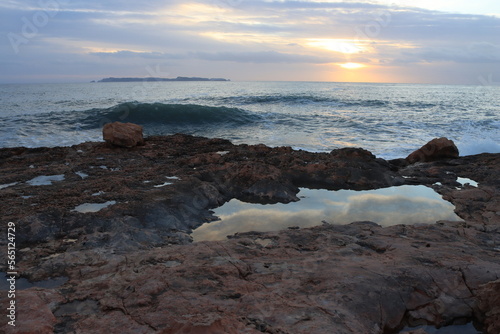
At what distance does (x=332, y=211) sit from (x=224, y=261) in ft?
9.10

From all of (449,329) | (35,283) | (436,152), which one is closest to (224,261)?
(35,283)

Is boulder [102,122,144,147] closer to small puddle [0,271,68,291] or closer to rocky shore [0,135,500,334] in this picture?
rocky shore [0,135,500,334]

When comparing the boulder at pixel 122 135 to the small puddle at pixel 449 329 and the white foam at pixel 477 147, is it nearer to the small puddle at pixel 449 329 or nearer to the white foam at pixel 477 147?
the small puddle at pixel 449 329

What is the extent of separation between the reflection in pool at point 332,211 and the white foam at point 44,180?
322cm

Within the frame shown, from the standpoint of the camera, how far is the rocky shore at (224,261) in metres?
2.52

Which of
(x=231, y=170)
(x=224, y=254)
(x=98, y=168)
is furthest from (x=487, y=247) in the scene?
(x=98, y=168)

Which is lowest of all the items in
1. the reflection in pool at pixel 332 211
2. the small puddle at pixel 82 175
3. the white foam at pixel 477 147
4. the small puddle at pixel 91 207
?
the reflection in pool at pixel 332 211

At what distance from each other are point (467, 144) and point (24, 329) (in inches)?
588

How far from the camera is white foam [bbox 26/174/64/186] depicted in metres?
6.34

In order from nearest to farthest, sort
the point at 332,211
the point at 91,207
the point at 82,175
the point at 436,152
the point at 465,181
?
the point at 91,207
the point at 332,211
the point at 82,175
the point at 465,181
the point at 436,152

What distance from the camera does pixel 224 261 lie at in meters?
3.36

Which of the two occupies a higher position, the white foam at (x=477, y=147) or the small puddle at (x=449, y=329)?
the white foam at (x=477, y=147)

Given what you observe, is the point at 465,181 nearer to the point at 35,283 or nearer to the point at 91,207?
the point at 91,207

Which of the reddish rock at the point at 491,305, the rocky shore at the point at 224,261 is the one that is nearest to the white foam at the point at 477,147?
the rocky shore at the point at 224,261
